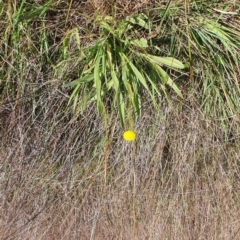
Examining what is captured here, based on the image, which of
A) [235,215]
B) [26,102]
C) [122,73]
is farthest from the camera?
[235,215]

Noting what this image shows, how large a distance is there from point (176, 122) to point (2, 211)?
2.13ft

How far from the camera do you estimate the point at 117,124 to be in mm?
1221

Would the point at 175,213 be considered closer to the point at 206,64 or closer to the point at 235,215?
the point at 235,215

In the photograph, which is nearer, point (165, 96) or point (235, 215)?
point (165, 96)

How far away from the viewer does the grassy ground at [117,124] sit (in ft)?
3.86

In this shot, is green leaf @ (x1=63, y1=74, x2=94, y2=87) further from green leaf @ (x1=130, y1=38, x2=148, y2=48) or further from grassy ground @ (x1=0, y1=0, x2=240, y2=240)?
green leaf @ (x1=130, y1=38, x2=148, y2=48)

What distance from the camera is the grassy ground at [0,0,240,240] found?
118cm

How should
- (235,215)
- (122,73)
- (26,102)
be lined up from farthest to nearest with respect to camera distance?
1. (235,215)
2. (26,102)
3. (122,73)

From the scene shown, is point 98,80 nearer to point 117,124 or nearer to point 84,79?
point 84,79

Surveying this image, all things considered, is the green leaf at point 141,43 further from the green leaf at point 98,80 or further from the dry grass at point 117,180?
the dry grass at point 117,180

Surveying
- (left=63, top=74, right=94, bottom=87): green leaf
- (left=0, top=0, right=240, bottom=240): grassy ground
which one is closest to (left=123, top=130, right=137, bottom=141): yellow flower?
(left=0, top=0, right=240, bottom=240): grassy ground

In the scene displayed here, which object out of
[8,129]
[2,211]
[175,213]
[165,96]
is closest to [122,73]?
[165,96]

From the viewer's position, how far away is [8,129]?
1251 millimetres

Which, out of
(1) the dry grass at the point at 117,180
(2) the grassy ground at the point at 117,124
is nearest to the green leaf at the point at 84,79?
(2) the grassy ground at the point at 117,124
